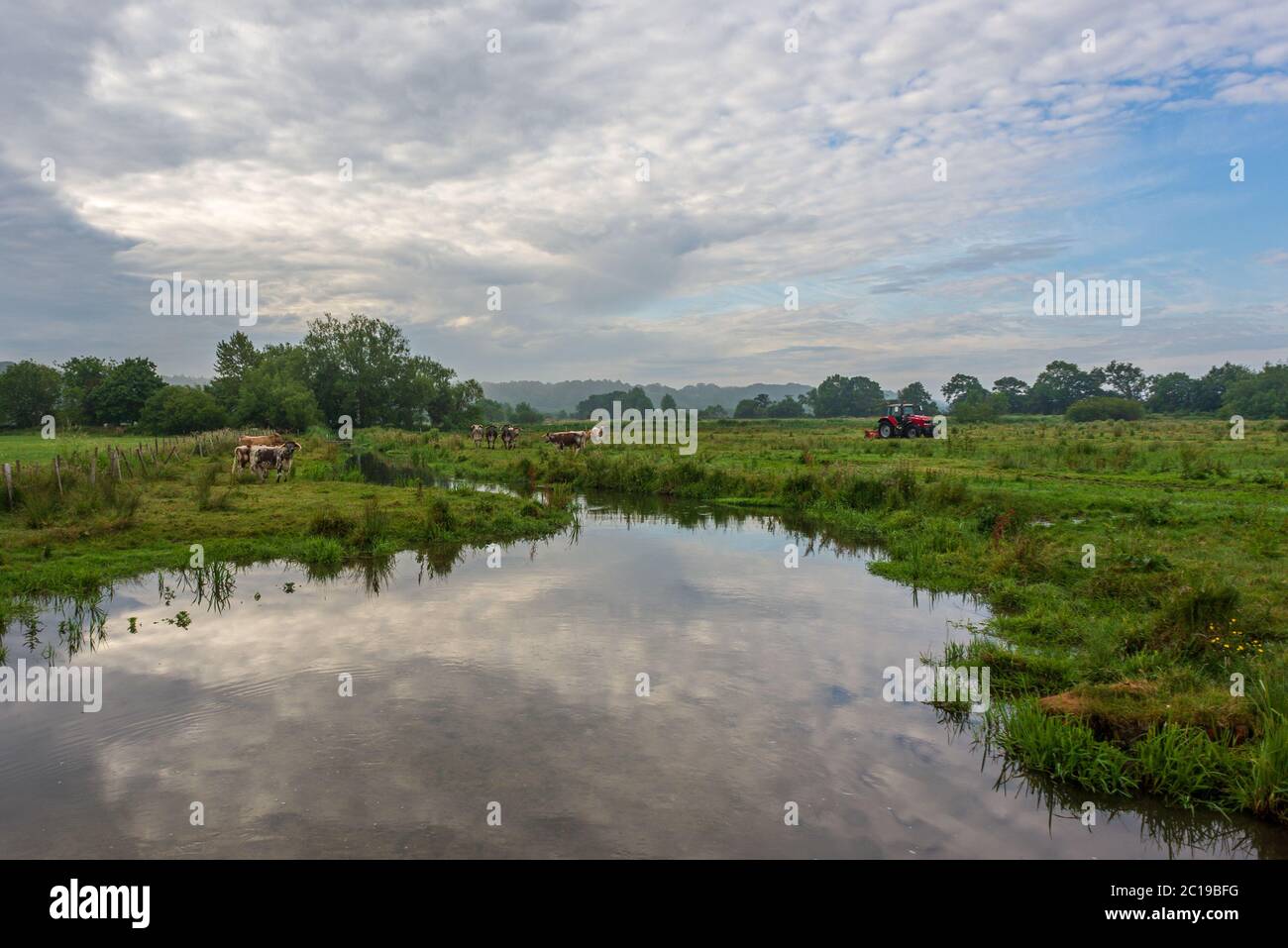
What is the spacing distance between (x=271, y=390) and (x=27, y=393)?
26.5 m

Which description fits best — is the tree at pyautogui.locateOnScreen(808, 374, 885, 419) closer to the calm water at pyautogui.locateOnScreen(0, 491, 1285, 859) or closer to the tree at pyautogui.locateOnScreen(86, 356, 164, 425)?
the tree at pyautogui.locateOnScreen(86, 356, 164, 425)

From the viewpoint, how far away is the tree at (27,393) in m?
64.1

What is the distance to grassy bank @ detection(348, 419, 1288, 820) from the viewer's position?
5949 mm

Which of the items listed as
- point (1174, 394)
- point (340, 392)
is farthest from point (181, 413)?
point (1174, 394)

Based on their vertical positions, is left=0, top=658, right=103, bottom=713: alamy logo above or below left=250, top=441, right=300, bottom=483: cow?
below

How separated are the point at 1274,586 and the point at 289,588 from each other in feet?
48.1

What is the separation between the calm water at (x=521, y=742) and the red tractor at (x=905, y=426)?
31.9 m

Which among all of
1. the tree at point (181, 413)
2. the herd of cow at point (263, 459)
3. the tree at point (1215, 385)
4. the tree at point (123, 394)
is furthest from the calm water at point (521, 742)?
the tree at point (1215, 385)

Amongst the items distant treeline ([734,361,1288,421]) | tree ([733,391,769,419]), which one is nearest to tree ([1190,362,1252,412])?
distant treeline ([734,361,1288,421])

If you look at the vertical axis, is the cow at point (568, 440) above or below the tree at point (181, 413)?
below

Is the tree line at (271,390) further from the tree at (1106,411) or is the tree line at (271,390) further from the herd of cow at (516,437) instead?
the tree at (1106,411)

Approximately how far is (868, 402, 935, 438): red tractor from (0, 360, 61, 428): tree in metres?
70.4
